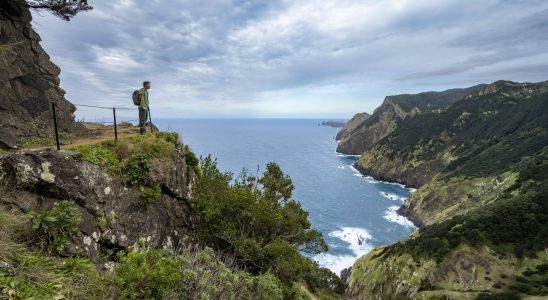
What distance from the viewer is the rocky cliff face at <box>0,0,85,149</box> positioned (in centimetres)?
1750

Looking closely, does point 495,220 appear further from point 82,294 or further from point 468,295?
point 82,294

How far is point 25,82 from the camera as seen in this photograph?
1934 cm

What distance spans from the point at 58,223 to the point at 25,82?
556 inches

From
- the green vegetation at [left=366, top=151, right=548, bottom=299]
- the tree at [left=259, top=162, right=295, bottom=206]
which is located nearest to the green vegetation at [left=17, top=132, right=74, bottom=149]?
the tree at [left=259, top=162, right=295, bottom=206]

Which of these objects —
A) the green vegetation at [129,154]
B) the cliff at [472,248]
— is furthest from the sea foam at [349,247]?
the green vegetation at [129,154]

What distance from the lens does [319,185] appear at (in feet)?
508

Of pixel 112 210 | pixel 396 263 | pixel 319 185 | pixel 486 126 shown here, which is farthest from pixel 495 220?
pixel 486 126

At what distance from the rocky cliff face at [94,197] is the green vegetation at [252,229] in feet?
12.1

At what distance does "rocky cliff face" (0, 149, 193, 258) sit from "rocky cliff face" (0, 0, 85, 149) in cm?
657

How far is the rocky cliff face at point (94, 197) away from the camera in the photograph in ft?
36.0

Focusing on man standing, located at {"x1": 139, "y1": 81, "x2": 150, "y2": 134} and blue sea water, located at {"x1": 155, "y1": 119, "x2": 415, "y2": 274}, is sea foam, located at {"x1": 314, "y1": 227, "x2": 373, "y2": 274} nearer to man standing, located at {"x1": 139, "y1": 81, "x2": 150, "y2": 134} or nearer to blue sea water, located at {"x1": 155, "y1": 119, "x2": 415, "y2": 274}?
blue sea water, located at {"x1": 155, "y1": 119, "x2": 415, "y2": 274}

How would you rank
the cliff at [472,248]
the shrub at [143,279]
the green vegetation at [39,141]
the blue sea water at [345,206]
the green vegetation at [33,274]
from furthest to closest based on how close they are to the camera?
the blue sea water at [345,206]
the cliff at [472,248]
the green vegetation at [39,141]
the shrub at [143,279]
the green vegetation at [33,274]

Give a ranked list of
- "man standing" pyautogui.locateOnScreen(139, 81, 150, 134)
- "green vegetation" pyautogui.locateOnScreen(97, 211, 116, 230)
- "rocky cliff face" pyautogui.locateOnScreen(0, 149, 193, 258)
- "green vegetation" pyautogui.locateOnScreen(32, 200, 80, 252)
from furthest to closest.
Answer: "man standing" pyautogui.locateOnScreen(139, 81, 150, 134) < "green vegetation" pyautogui.locateOnScreen(97, 211, 116, 230) < "rocky cliff face" pyautogui.locateOnScreen(0, 149, 193, 258) < "green vegetation" pyautogui.locateOnScreen(32, 200, 80, 252)

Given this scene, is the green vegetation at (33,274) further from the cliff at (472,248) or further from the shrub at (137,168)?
the cliff at (472,248)
